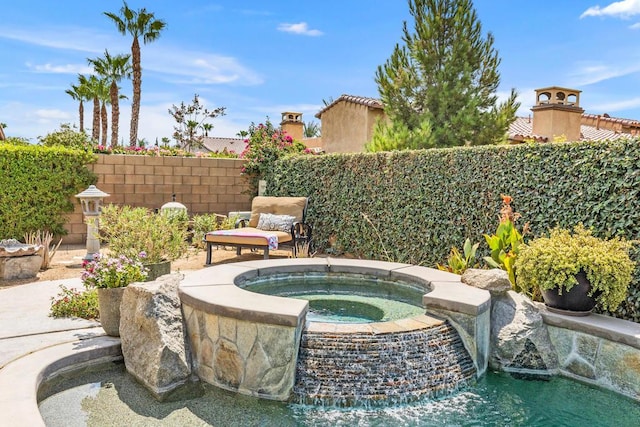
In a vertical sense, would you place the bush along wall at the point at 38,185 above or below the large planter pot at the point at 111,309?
above

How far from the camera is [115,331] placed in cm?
387

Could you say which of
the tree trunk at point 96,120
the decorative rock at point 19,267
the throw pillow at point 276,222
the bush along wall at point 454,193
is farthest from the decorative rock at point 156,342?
the tree trunk at point 96,120

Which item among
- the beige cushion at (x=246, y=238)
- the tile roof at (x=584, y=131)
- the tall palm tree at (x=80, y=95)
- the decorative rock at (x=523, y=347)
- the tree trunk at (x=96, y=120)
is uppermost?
the tall palm tree at (x=80, y=95)

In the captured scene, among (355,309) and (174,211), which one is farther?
(174,211)

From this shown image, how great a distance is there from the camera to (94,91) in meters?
27.8

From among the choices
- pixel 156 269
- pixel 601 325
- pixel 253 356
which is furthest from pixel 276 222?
pixel 601 325

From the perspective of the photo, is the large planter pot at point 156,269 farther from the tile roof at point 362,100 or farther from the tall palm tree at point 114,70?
the tall palm tree at point 114,70

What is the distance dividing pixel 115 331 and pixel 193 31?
919 centimetres

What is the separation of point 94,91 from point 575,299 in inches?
1158

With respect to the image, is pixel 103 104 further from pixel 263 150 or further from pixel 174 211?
pixel 174 211

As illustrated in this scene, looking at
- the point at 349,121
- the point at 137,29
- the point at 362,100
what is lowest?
the point at 349,121

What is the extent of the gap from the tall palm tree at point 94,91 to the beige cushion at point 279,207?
2026 cm

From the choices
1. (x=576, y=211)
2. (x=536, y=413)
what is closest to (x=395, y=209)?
(x=576, y=211)

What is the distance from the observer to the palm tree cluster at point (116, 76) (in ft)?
61.2
